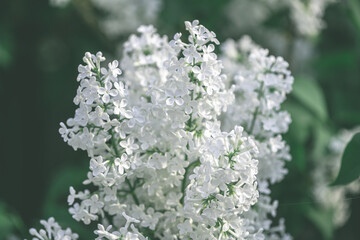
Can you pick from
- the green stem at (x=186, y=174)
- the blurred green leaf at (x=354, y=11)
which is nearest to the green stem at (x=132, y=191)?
the green stem at (x=186, y=174)

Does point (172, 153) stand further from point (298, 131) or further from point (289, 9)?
point (289, 9)

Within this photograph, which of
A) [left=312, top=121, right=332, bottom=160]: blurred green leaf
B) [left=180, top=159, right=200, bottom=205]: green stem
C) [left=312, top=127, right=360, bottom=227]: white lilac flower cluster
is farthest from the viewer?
[left=312, top=127, right=360, bottom=227]: white lilac flower cluster

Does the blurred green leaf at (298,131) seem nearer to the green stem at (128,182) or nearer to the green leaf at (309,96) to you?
the green leaf at (309,96)

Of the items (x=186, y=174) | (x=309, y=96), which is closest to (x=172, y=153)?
(x=186, y=174)

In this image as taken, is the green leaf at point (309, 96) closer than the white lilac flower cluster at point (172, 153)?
No

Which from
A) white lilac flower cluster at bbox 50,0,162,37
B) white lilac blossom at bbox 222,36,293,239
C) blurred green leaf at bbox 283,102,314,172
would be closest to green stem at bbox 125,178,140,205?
white lilac blossom at bbox 222,36,293,239

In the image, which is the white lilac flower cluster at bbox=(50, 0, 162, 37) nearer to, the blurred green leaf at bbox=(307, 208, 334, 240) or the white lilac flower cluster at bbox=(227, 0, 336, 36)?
the white lilac flower cluster at bbox=(227, 0, 336, 36)

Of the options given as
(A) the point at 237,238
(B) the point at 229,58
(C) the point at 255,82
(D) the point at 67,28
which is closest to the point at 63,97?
(D) the point at 67,28
